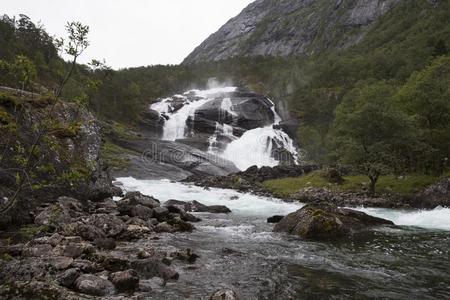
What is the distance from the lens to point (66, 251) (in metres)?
15.6

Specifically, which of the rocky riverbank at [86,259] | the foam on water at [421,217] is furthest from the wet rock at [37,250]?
the foam on water at [421,217]

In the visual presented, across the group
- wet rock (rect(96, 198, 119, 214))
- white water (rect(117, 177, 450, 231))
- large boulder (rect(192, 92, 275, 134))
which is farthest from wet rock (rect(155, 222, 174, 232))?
large boulder (rect(192, 92, 275, 134))

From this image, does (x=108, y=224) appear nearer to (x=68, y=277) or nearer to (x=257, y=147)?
(x=68, y=277)

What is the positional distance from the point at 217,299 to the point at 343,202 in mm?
34057

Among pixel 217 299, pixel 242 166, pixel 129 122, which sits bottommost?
pixel 217 299

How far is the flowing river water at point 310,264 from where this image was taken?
13.4 metres

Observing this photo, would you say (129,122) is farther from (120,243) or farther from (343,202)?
(120,243)

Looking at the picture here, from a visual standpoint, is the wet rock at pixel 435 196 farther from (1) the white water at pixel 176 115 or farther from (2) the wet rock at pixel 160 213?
(1) the white water at pixel 176 115

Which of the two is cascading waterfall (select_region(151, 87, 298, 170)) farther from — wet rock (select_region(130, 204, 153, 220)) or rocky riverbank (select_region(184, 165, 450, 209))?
wet rock (select_region(130, 204, 153, 220))

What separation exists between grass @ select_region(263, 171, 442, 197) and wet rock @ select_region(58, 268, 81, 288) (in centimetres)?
3813

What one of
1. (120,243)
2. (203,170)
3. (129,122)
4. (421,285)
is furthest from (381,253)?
(129,122)

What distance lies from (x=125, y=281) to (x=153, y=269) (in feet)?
5.99

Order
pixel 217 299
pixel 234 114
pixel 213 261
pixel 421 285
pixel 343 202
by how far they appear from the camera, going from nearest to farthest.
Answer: pixel 217 299 → pixel 421 285 → pixel 213 261 → pixel 343 202 → pixel 234 114

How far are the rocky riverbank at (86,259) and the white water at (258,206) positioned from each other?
50.2ft
